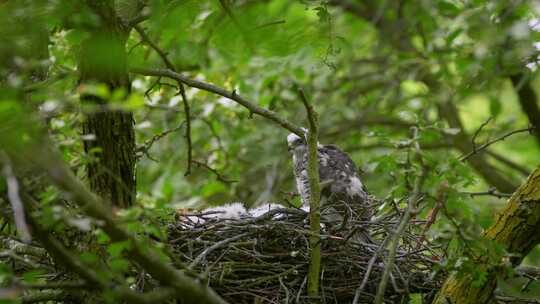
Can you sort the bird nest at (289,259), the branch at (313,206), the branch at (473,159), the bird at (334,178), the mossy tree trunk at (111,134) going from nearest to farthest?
the mossy tree trunk at (111,134)
the branch at (313,206)
the bird nest at (289,259)
the bird at (334,178)
the branch at (473,159)

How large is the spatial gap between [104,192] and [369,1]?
5.45 meters

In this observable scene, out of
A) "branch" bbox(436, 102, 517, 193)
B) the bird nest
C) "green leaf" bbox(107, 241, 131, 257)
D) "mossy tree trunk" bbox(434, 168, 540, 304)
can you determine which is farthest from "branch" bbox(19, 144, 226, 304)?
"branch" bbox(436, 102, 517, 193)

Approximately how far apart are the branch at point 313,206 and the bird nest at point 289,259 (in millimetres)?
75

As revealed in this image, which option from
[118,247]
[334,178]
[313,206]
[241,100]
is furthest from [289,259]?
[118,247]

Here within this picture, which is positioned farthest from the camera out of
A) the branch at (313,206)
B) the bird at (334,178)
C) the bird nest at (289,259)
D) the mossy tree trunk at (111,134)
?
the bird at (334,178)

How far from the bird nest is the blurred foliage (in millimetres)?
251

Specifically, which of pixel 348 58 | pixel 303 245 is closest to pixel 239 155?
pixel 348 58

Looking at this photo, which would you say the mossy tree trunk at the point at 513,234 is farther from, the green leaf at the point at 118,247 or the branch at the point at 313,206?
the green leaf at the point at 118,247

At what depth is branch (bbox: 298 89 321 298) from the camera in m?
3.15

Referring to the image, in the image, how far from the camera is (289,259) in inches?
145

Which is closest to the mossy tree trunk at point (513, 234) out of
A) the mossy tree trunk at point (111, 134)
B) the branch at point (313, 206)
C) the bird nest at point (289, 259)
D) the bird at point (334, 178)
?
the bird nest at point (289, 259)

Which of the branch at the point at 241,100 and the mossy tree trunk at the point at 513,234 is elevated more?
the branch at the point at 241,100

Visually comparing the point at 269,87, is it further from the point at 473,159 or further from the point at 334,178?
the point at 334,178

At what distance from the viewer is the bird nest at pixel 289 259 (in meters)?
3.49
